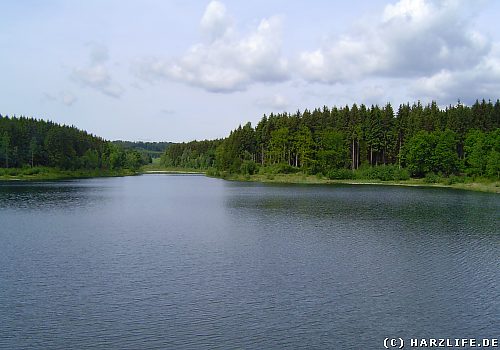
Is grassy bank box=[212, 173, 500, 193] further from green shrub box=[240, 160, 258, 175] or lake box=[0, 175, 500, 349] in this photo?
lake box=[0, 175, 500, 349]

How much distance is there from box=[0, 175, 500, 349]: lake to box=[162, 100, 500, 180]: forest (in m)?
53.4

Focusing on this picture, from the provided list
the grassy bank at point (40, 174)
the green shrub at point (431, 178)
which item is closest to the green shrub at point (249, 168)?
the green shrub at point (431, 178)

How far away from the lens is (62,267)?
78.4ft

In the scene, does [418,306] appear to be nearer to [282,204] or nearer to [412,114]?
[282,204]

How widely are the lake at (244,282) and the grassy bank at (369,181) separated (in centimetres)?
4243

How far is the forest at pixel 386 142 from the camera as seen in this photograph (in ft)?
302

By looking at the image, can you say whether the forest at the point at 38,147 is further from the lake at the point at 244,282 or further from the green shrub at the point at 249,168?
the lake at the point at 244,282

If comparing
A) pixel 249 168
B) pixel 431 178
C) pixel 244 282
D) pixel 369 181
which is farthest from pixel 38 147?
pixel 244 282

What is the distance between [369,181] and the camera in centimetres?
9912

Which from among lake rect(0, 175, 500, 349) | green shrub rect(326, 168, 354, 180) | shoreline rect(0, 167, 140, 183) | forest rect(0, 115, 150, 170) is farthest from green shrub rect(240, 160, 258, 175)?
lake rect(0, 175, 500, 349)

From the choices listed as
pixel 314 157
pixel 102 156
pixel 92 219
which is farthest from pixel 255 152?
pixel 92 219

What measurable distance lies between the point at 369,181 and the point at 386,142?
1207 cm

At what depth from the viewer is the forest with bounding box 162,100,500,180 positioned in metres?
92.2

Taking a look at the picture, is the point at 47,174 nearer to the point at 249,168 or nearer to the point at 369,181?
the point at 249,168
